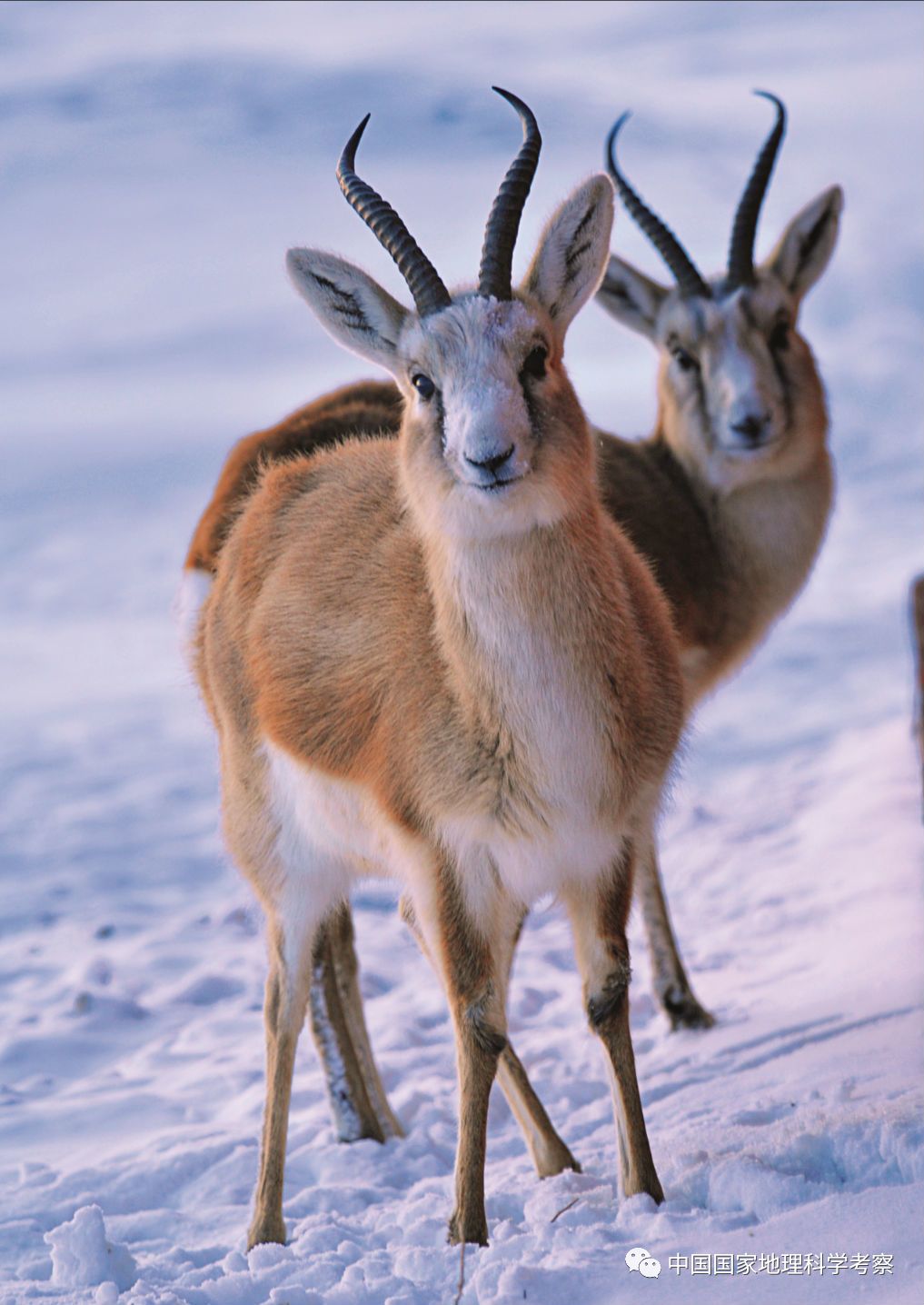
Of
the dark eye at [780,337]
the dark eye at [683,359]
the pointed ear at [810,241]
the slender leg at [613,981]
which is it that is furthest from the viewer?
the pointed ear at [810,241]

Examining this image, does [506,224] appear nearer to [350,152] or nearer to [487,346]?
[487,346]

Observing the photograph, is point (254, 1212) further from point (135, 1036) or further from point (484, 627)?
point (135, 1036)

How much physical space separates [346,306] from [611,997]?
2.08m

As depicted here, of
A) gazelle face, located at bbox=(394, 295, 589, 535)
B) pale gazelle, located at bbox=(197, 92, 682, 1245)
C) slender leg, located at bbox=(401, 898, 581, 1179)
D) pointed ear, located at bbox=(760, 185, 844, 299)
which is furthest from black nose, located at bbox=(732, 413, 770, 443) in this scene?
slender leg, located at bbox=(401, 898, 581, 1179)

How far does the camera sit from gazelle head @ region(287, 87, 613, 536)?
156 inches

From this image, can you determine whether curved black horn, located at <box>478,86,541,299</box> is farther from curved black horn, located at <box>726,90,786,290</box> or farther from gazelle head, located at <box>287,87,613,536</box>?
curved black horn, located at <box>726,90,786,290</box>

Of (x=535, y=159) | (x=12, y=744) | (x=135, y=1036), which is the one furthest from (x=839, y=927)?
(x=12, y=744)

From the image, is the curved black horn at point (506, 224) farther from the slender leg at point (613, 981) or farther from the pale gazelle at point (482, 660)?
the slender leg at point (613, 981)

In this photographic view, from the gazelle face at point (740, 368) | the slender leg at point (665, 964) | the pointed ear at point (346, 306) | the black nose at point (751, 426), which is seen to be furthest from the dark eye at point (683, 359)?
the pointed ear at point (346, 306)

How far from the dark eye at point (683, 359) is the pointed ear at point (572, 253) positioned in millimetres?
2479

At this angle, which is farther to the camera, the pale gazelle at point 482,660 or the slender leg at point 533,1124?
the slender leg at point 533,1124

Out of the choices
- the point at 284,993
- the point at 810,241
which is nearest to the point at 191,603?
the point at 284,993

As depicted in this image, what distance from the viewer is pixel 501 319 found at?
162 inches

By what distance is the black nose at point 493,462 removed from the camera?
3.85 m
